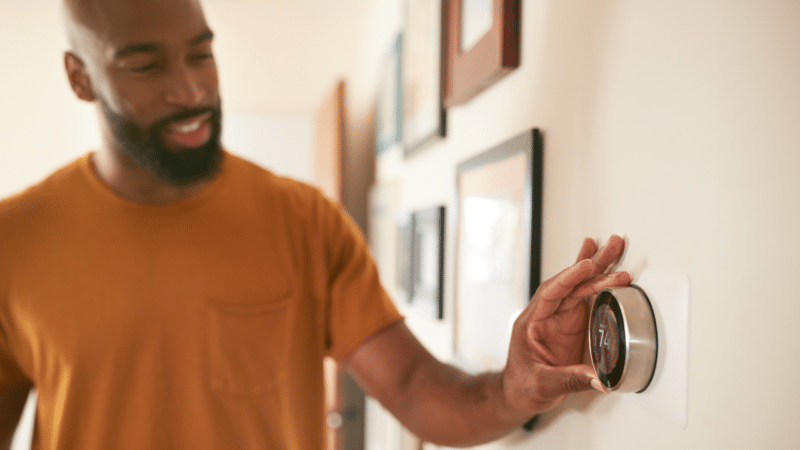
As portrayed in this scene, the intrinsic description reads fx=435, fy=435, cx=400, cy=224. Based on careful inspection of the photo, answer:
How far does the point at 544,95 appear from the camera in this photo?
568 millimetres

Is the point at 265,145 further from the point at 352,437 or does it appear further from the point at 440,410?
the point at 440,410

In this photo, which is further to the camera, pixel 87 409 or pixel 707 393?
pixel 87 409

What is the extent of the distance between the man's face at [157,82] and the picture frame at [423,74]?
1.51 feet

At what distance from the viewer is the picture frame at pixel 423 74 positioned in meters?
0.96

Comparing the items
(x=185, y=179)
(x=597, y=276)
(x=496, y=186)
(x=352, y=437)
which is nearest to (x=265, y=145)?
(x=352, y=437)

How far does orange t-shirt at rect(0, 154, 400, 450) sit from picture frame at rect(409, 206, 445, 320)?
0.21 m

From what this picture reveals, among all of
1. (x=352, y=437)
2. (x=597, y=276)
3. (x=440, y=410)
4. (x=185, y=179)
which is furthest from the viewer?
(x=352, y=437)

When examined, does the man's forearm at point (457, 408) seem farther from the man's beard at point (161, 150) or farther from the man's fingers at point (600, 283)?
the man's beard at point (161, 150)

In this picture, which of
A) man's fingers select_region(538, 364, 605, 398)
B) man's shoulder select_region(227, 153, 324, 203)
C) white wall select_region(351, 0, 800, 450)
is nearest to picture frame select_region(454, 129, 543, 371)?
white wall select_region(351, 0, 800, 450)

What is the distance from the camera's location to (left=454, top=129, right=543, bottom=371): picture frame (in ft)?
1.90

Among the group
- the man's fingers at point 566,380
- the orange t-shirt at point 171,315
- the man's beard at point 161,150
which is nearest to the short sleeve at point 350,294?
the orange t-shirt at point 171,315

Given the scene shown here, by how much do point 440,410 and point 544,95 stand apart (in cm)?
49

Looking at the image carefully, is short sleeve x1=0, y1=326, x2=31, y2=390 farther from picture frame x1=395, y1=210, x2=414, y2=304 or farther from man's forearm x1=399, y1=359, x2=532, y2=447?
picture frame x1=395, y1=210, x2=414, y2=304

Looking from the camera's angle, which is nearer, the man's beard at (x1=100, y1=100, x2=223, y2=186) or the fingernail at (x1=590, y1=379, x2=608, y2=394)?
the fingernail at (x1=590, y1=379, x2=608, y2=394)
